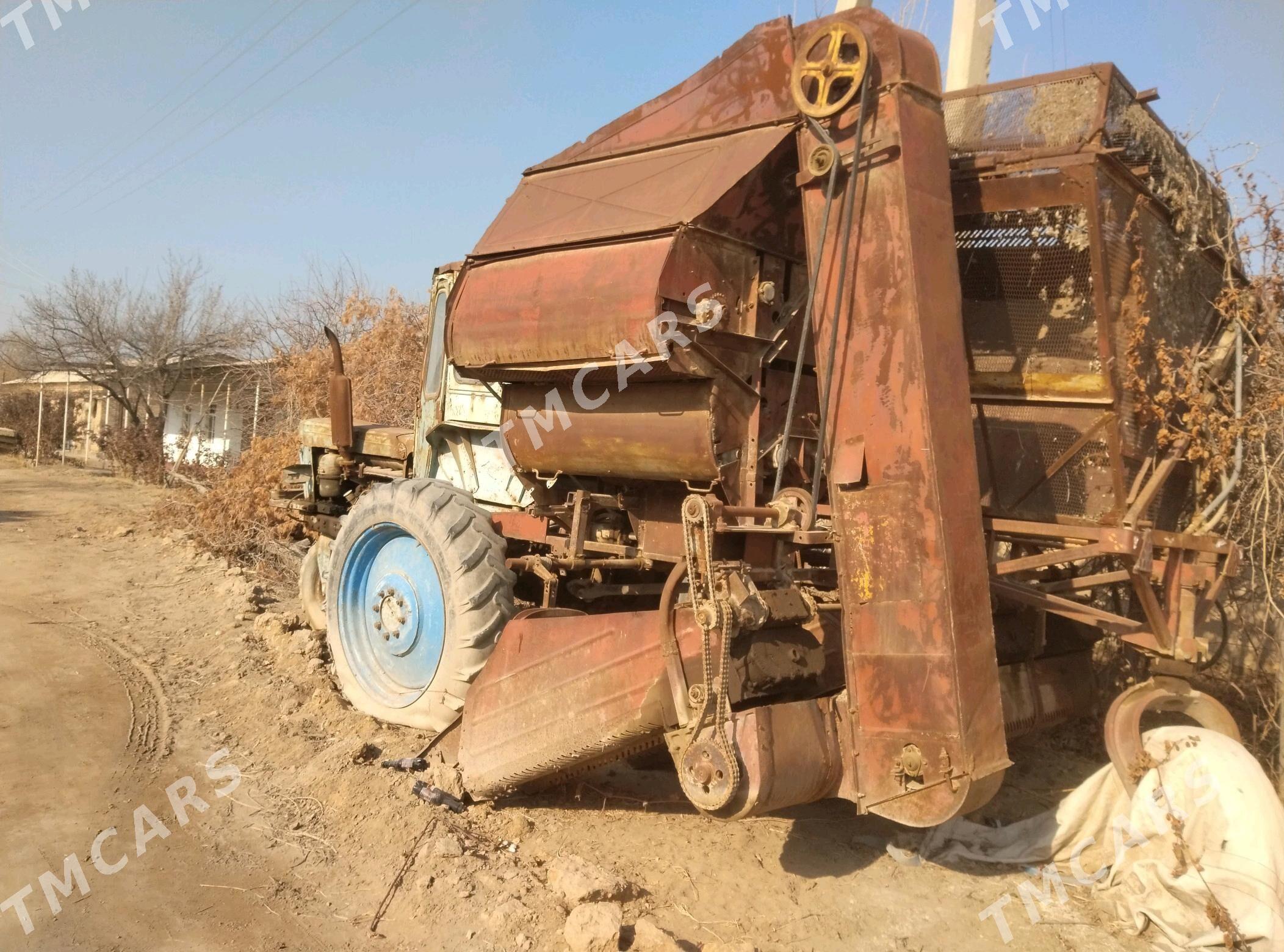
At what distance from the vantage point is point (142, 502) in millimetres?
15008

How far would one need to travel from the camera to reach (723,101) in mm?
3996

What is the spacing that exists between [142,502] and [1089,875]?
15.4 m

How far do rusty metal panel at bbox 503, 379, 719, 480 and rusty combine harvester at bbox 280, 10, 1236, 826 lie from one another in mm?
18

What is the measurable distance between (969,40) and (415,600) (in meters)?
6.18

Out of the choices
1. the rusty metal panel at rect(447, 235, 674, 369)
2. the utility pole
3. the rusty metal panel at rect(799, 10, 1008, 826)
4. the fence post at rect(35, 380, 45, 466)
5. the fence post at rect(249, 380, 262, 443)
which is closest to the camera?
the rusty metal panel at rect(799, 10, 1008, 826)

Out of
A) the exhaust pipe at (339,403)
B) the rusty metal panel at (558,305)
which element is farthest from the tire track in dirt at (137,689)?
the rusty metal panel at (558,305)

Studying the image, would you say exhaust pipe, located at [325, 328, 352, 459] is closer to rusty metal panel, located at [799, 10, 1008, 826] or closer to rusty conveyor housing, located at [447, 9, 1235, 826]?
rusty conveyor housing, located at [447, 9, 1235, 826]

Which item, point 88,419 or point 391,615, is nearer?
point 391,615

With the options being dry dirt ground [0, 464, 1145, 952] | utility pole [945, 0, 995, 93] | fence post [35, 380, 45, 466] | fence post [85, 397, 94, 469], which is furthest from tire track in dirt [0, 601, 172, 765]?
fence post [85, 397, 94, 469]

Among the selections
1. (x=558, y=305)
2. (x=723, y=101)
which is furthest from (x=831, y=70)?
(x=558, y=305)

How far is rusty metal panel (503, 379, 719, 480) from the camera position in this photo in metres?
3.82

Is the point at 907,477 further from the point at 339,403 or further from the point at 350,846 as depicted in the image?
the point at 339,403

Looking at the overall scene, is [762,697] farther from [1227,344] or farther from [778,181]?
[1227,344]

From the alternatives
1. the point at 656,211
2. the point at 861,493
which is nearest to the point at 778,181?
the point at 656,211
